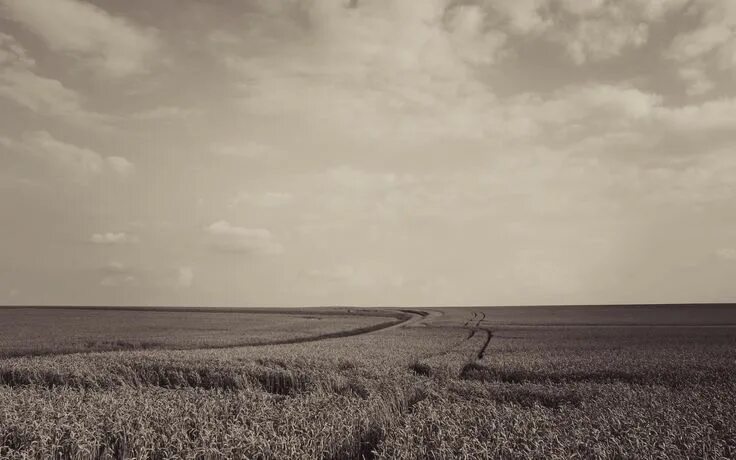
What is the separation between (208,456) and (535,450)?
208 inches

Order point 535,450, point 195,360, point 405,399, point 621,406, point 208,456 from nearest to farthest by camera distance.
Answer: point 535,450 → point 208,456 → point 621,406 → point 405,399 → point 195,360

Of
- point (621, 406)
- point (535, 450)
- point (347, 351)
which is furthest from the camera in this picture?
point (347, 351)

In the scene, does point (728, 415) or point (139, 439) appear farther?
point (728, 415)

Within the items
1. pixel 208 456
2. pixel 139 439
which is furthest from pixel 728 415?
pixel 139 439

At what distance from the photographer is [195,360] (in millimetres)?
20203

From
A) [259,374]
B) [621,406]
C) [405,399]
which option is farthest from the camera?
[259,374]

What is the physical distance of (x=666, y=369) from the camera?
18.9 metres

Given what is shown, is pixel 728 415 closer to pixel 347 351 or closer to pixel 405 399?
pixel 405 399

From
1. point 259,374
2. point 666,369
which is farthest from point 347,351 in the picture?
point 666,369

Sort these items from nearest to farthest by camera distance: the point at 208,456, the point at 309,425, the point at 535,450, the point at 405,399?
the point at 535,450 < the point at 208,456 < the point at 309,425 < the point at 405,399

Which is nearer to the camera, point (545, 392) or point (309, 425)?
point (309, 425)

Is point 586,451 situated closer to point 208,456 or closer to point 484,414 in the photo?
point 484,414

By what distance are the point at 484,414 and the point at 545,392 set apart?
191 inches

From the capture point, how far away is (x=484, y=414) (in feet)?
32.3
